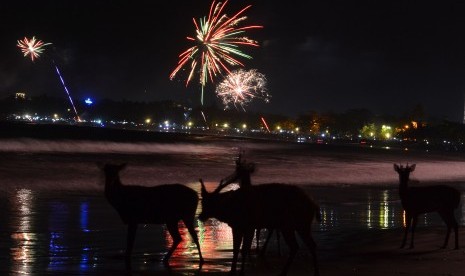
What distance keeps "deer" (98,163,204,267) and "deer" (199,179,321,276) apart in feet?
3.73

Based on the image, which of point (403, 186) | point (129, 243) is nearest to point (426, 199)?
point (403, 186)

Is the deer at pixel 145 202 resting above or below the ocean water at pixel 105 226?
above

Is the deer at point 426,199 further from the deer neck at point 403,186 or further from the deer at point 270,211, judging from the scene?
the deer at point 270,211

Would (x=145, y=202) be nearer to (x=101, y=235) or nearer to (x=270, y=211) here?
(x=270, y=211)

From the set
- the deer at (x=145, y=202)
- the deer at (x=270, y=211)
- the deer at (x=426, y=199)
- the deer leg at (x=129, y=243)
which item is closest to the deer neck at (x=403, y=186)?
the deer at (x=426, y=199)

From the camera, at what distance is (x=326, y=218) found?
62.3 ft

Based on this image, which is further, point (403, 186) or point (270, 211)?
point (403, 186)

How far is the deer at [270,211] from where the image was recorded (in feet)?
34.3

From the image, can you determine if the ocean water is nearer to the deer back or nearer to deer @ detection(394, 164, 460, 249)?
the deer back

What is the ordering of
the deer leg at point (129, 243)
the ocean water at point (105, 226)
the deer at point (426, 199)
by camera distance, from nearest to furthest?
the deer leg at point (129, 243)
the ocean water at point (105, 226)
the deer at point (426, 199)

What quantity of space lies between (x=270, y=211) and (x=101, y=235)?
5323mm

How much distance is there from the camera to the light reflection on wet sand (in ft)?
37.4

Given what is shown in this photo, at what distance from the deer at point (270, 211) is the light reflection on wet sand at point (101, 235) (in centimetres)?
105

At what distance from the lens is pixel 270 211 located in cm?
1052
